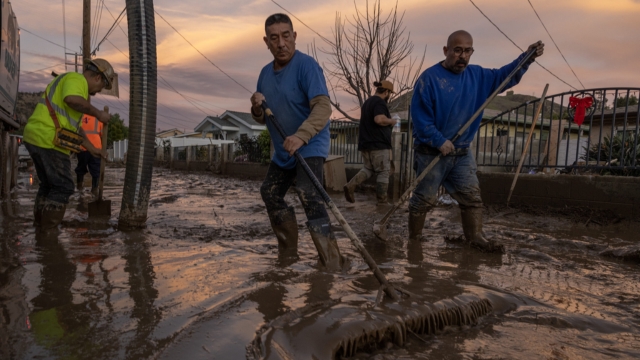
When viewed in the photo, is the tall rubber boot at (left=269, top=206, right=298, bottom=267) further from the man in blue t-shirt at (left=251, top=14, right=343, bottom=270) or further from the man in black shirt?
the man in black shirt

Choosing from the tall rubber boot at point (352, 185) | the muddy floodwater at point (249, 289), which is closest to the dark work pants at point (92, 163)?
the muddy floodwater at point (249, 289)

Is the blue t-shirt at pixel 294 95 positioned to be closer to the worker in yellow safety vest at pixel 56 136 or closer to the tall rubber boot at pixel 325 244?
the tall rubber boot at pixel 325 244

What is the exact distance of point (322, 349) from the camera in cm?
194

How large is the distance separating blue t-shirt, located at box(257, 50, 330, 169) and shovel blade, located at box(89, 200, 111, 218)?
3.00m

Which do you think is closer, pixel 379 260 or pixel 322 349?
pixel 322 349

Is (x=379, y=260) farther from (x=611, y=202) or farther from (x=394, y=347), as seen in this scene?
(x=611, y=202)

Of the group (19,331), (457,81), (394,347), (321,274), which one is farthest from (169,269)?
(457,81)

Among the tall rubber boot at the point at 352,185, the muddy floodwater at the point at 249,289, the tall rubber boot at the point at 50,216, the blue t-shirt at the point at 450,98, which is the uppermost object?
the blue t-shirt at the point at 450,98

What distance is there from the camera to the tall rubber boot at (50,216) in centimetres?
458

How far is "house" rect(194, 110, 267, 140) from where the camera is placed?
39188 mm

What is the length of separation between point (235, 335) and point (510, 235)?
4.07 meters

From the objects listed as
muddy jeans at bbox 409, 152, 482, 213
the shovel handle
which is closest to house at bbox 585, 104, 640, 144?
muddy jeans at bbox 409, 152, 482, 213

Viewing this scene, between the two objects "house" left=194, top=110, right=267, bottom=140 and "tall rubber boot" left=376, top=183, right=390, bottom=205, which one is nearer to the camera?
"tall rubber boot" left=376, top=183, right=390, bottom=205

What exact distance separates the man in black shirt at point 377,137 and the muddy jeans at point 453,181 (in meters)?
2.99
